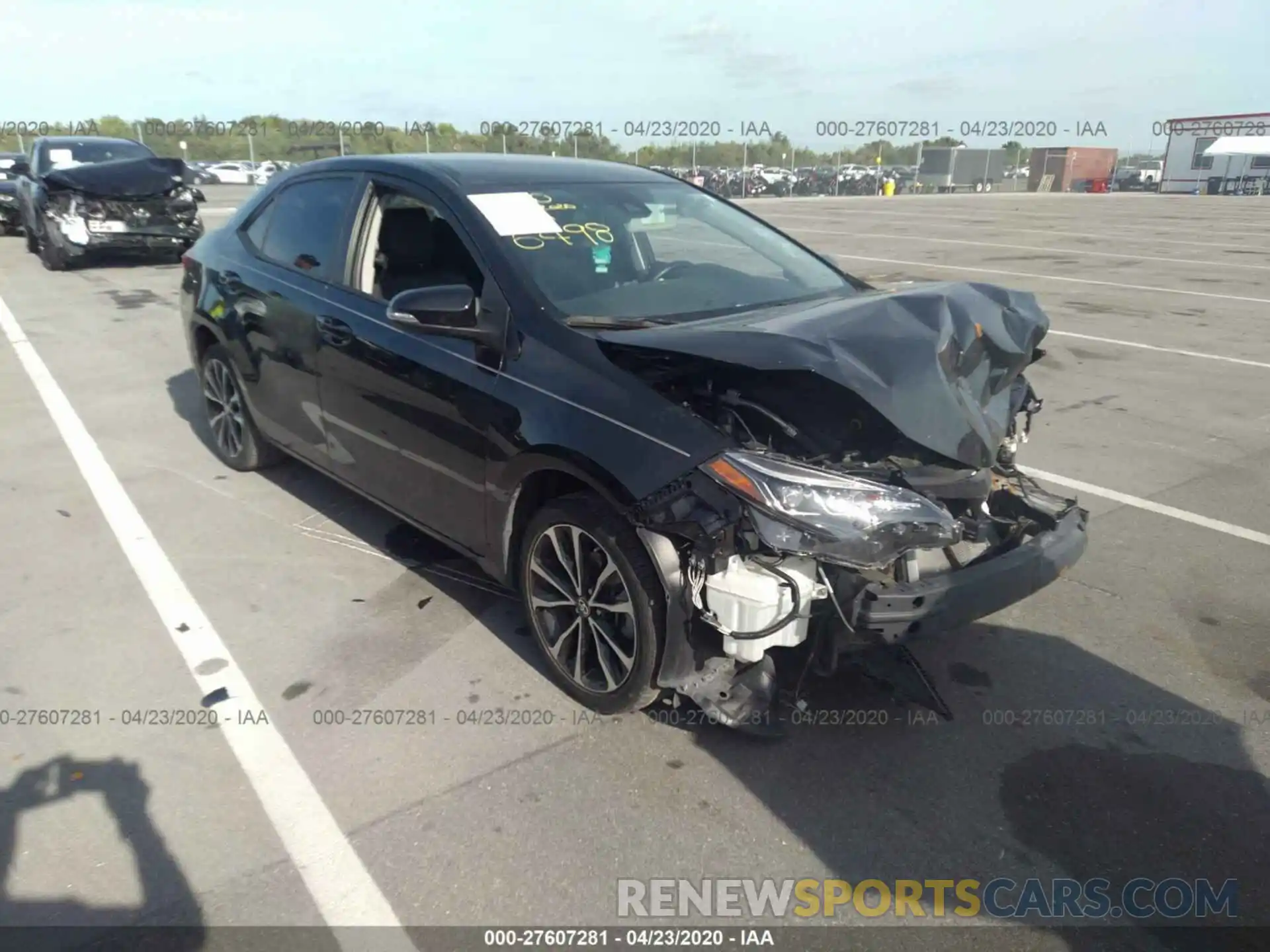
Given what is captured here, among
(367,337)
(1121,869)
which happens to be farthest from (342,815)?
(1121,869)

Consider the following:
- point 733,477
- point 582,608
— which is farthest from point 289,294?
point 733,477

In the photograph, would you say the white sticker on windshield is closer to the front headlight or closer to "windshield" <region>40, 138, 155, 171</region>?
the front headlight

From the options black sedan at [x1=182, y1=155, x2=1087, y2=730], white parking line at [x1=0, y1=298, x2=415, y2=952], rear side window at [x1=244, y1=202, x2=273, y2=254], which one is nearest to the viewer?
white parking line at [x1=0, y1=298, x2=415, y2=952]

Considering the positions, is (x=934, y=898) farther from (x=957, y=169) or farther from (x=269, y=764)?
(x=957, y=169)

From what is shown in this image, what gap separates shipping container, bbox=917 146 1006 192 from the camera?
50875 millimetres

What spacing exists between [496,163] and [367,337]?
0.98 m

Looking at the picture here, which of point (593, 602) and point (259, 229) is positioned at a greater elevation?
point (259, 229)

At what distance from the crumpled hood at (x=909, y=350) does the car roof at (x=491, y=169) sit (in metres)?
1.11

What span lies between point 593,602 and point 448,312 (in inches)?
42.5

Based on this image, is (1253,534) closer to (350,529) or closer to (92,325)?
(350,529)

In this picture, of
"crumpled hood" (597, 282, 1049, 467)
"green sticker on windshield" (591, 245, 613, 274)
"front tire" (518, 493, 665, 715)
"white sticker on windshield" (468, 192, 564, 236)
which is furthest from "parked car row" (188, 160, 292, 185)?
"crumpled hood" (597, 282, 1049, 467)

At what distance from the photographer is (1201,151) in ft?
174

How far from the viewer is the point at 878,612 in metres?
2.66

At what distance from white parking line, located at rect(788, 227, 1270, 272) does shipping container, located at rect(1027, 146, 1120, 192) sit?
4251 centimetres
